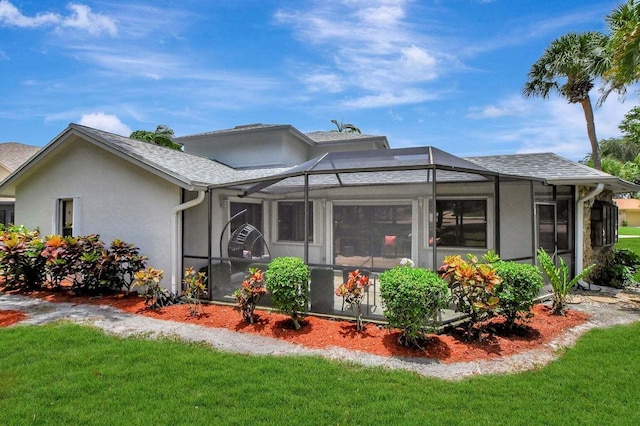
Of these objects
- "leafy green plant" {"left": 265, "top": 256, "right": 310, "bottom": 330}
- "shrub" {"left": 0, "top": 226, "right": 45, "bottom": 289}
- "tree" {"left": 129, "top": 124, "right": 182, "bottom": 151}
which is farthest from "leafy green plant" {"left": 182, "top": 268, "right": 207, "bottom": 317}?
"tree" {"left": 129, "top": 124, "right": 182, "bottom": 151}

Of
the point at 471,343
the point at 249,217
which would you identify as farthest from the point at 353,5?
the point at 471,343

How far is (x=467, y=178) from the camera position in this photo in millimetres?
9273

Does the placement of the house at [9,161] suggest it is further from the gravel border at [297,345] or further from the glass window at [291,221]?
the glass window at [291,221]

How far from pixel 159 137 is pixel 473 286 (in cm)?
2397

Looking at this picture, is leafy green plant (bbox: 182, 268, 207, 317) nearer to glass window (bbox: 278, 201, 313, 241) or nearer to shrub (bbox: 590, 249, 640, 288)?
glass window (bbox: 278, 201, 313, 241)

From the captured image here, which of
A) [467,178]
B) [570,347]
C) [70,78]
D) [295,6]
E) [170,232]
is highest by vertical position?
[295,6]

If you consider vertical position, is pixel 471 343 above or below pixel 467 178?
below

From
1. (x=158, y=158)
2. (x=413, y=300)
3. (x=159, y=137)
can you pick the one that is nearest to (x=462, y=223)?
(x=413, y=300)

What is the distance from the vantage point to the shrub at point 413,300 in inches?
195

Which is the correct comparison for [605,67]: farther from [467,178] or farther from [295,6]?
[295,6]

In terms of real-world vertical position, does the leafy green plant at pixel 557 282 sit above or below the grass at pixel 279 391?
above

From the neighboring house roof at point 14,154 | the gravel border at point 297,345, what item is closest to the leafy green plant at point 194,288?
the gravel border at point 297,345

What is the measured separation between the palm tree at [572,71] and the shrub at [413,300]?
16.2 metres

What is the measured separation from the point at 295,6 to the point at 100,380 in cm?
926
